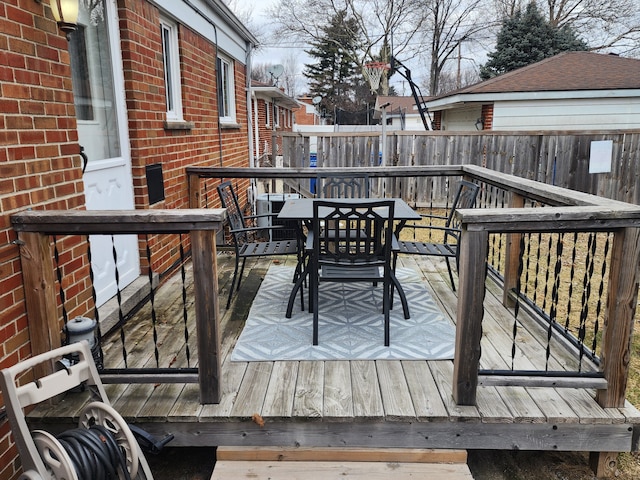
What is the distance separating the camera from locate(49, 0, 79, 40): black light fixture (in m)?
2.28

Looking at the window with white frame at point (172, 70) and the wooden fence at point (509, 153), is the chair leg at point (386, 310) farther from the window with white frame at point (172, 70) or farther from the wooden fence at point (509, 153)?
the wooden fence at point (509, 153)

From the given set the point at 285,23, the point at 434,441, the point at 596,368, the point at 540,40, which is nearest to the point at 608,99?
the point at 540,40

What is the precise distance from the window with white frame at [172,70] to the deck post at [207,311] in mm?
2865

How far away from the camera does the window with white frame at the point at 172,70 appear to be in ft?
15.2

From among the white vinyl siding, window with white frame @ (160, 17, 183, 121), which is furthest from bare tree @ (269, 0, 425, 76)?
window with white frame @ (160, 17, 183, 121)

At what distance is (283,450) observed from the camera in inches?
86.6

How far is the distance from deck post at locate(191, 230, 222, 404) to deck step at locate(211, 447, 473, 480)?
29 cm

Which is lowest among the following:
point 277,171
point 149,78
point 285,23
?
point 277,171

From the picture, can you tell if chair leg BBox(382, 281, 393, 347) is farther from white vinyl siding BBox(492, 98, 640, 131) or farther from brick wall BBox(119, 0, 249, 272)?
white vinyl siding BBox(492, 98, 640, 131)

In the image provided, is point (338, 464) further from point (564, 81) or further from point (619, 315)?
point (564, 81)

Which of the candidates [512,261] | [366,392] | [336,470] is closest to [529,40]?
[512,261]

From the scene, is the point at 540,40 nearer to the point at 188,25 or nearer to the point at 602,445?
the point at 188,25

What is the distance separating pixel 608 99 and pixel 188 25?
8785 millimetres

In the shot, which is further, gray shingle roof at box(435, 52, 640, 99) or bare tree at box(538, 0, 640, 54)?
bare tree at box(538, 0, 640, 54)
